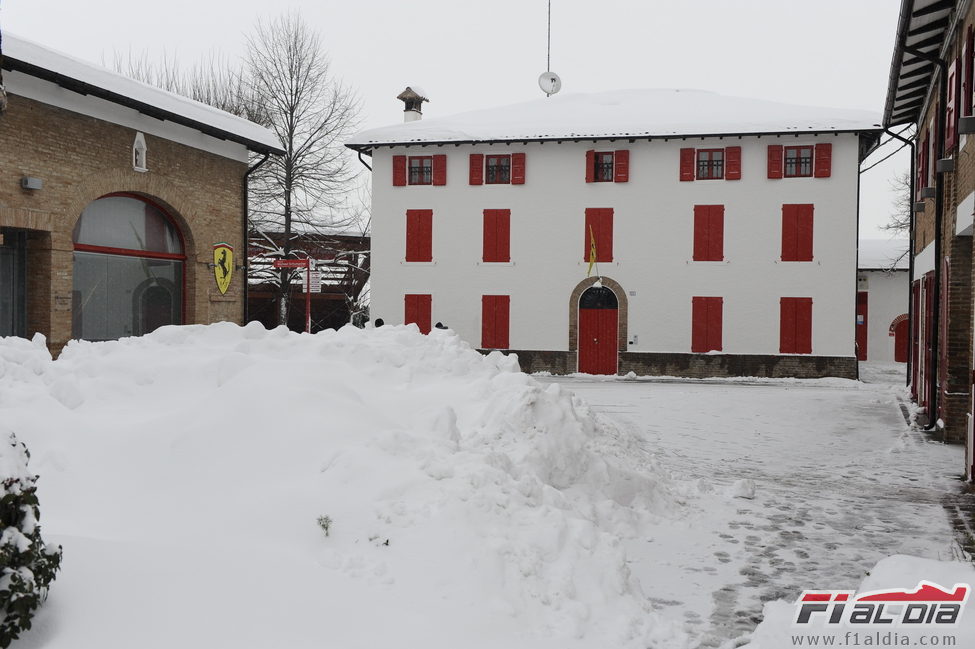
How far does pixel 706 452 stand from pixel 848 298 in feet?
49.0

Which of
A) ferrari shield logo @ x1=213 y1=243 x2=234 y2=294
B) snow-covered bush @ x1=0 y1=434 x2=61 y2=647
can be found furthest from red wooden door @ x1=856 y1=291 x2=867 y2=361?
snow-covered bush @ x1=0 y1=434 x2=61 y2=647

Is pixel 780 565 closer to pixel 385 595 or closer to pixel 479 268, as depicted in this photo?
pixel 385 595

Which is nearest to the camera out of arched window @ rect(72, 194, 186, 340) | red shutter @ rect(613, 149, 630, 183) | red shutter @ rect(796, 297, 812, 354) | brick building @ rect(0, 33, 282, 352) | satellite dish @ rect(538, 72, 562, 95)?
brick building @ rect(0, 33, 282, 352)

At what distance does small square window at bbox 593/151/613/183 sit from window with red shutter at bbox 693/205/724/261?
2.86 meters

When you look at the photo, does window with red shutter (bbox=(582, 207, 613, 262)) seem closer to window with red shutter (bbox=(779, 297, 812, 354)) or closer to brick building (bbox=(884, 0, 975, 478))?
window with red shutter (bbox=(779, 297, 812, 354))

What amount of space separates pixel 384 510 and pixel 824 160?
2202 centimetres

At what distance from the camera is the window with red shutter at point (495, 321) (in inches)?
998

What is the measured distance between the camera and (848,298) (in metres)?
23.3

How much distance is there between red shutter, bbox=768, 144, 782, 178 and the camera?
2370cm

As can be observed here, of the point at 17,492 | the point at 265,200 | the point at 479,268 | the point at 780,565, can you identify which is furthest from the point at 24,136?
the point at 265,200

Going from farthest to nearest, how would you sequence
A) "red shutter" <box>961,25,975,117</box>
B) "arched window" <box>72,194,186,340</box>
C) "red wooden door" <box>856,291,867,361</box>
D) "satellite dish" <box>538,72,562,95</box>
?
1. "red wooden door" <box>856,291,867,361</box>
2. "satellite dish" <box>538,72,562,95</box>
3. "arched window" <box>72,194,186,340</box>
4. "red shutter" <box>961,25,975,117</box>

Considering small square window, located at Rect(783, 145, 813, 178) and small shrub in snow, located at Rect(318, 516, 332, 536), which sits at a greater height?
small square window, located at Rect(783, 145, 813, 178)

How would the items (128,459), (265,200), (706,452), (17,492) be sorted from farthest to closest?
(265,200) → (706,452) → (128,459) → (17,492)

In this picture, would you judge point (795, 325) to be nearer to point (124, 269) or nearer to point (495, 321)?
point (495, 321)
